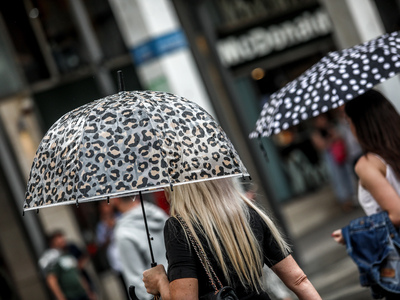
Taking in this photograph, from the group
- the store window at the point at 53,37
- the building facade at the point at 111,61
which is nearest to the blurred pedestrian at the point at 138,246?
the building facade at the point at 111,61

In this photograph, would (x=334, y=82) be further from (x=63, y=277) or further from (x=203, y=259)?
(x=63, y=277)

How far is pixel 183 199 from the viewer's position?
9.86 ft

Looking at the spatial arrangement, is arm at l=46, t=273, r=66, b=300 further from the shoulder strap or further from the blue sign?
the shoulder strap

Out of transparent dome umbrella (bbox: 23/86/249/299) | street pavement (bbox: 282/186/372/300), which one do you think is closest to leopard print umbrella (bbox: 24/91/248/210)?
transparent dome umbrella (bbox: 23/86/249/299)

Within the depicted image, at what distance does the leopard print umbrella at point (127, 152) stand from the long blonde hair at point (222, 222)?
0.59ft

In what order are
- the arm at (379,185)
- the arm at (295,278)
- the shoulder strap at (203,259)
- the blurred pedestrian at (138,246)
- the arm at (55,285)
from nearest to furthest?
1. the shoulder strap at (203,259)
2. the arm at (295,278)
3. the arm at (379,185)
4. the blurred pedestrian at (138,246)
5. the arm at (55,285)

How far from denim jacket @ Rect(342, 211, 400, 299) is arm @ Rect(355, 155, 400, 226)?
2.1 inches

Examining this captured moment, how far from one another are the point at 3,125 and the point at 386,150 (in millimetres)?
Result: 8145

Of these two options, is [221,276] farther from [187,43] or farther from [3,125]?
[3,125]

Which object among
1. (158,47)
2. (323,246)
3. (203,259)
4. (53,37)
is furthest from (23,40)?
(203,259)

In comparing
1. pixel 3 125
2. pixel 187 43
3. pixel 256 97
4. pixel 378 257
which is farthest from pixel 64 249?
pixel 378 257

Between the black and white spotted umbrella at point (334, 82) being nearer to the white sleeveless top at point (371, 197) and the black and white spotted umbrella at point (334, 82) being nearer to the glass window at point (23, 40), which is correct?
the white sleeveless top at point (371, 197)

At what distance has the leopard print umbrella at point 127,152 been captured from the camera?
2.75 m

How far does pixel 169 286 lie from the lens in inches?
116
